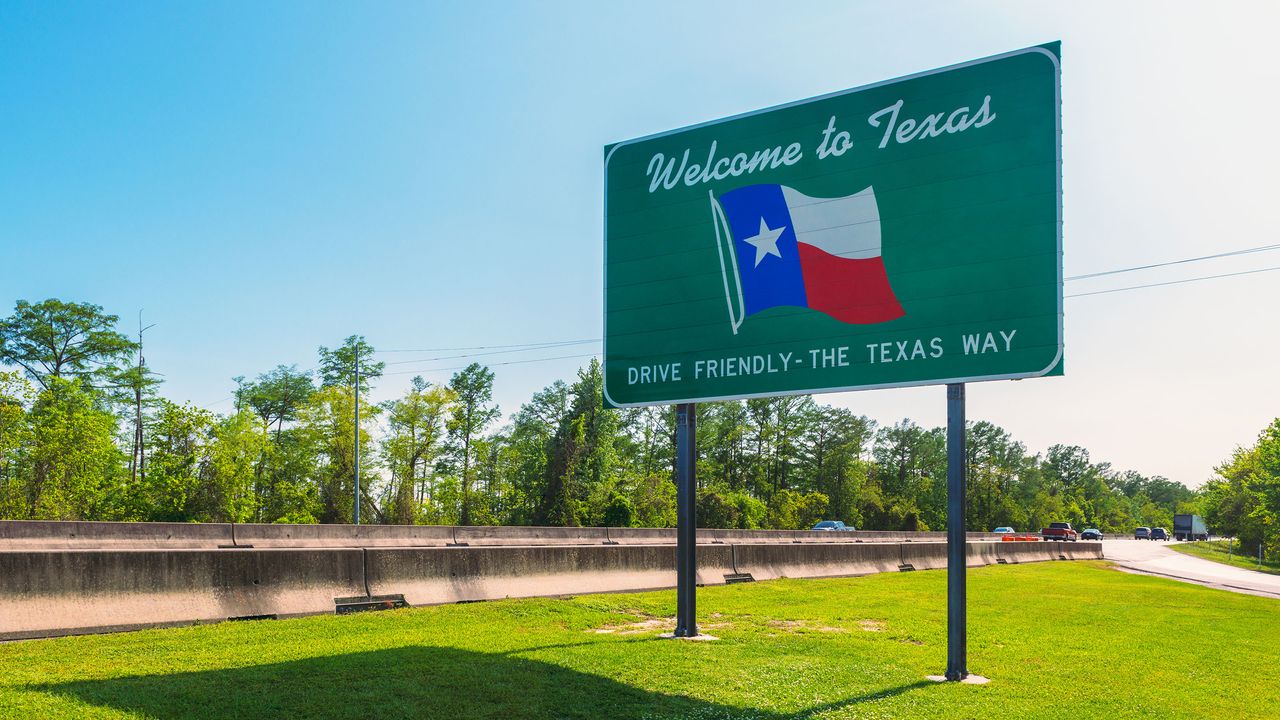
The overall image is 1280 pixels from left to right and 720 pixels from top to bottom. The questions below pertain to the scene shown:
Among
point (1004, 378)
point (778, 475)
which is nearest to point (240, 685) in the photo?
point (1004, 378)

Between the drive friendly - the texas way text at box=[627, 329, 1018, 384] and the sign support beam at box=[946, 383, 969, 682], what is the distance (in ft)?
1.50

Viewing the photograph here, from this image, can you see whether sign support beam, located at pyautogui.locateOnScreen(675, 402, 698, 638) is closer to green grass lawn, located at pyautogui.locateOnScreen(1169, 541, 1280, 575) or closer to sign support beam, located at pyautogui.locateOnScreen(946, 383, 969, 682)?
sign support beam, located at pyautogui.locateOnScreen(946, 383, 969, 682)

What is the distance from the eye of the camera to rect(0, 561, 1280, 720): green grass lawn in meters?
6.91

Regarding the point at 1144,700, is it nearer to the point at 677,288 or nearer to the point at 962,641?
the point at 962,641

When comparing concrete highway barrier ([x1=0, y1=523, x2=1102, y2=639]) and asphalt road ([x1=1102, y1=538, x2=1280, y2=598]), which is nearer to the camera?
concrete highway barrier ([x1=0, y1=523, x2=1102, y2=639])

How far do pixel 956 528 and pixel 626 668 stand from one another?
3619mm

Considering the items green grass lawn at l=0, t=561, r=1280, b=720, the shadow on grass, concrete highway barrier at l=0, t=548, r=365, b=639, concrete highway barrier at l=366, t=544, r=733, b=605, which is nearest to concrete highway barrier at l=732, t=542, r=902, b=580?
concrete highway barrier at l=366, t=544, r=733, b=605

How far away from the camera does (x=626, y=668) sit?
8836 millimetres

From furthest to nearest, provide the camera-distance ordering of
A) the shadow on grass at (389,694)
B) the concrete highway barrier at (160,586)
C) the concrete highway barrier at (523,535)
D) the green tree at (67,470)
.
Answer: the green tree at (67,470), the concrete highway barrier at (523,535), the concrete highway barrier at (160,586), the shadow on grass at (389,694)

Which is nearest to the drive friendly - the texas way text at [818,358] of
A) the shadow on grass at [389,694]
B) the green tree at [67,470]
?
the shadow on grass at [389,694]

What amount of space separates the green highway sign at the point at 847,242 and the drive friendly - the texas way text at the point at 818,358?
0.06 feet

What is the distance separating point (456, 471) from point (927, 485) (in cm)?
7615

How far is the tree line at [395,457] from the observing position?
178ft

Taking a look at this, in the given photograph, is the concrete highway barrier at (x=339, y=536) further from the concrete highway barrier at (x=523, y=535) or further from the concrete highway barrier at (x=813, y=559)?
the concrete highway barrier at (x=813, y=559)
